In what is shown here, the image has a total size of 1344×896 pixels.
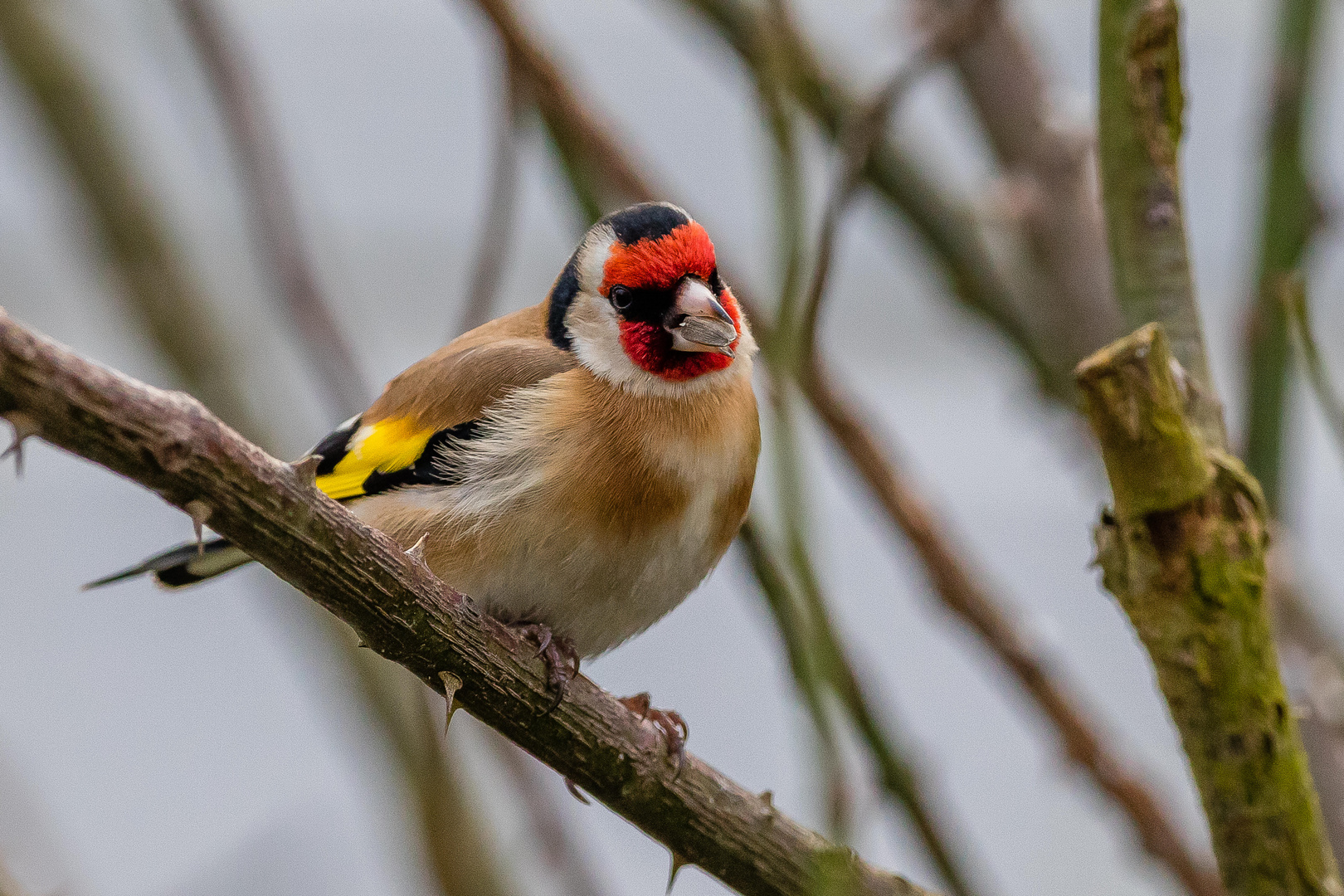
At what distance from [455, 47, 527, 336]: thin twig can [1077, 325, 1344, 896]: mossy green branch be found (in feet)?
4.53

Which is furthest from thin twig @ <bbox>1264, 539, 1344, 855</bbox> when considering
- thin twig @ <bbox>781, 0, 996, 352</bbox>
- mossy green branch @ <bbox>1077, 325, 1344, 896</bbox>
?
thin twig @ <bbox>781, 0, 996, 352</bbox>

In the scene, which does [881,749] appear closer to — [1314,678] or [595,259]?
[595,259]

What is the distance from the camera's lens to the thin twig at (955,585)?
2889mm

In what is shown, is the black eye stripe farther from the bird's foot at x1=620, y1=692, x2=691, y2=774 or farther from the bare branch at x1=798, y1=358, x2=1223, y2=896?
the bird's foot at x1=620, y1=692, x2=691, y2=774

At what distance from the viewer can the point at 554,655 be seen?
80.6 inches

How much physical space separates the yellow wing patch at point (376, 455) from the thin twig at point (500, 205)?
270 mm

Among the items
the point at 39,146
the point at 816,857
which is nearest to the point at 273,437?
the point at 39,146

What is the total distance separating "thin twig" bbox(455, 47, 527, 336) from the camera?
2777 mm

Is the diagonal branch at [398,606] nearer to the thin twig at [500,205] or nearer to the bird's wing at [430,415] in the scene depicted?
the bird's wing at [430,415]

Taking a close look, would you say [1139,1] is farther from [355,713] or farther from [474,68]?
[474,68]

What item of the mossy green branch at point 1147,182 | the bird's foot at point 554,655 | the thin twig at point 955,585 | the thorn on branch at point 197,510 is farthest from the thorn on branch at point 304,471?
the thin twig at point 955,585

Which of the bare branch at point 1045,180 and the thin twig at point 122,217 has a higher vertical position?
the bare branch at point 1045,180

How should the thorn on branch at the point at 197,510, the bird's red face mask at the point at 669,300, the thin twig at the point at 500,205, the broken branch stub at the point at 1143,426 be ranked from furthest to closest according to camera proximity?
the thin twig at the point at 500,205, the bird's red face mask at the point at 669,300, the broken branch stub at the point at 1143,426, the thorn on branch at the point at 197,510

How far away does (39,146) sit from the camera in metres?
3.57
